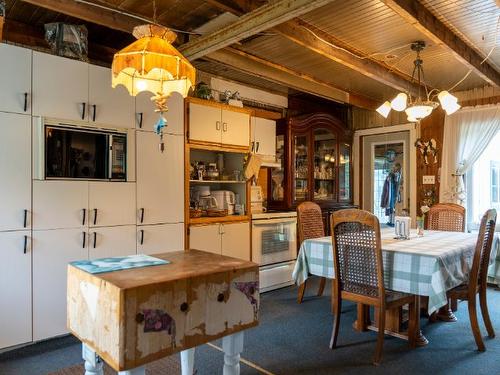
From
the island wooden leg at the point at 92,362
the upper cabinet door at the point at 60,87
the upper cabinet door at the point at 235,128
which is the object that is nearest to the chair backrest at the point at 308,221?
the upper cabinet door at the point at 235,128

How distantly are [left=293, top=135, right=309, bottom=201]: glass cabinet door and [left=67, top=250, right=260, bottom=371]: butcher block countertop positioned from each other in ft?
11.2

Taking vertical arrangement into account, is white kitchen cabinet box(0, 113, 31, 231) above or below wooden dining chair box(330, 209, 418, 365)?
above

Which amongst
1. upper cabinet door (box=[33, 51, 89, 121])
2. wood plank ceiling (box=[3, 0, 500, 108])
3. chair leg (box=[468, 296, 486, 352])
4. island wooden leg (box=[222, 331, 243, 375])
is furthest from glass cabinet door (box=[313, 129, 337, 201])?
island wooden leg (box=[222, 331, 243, 375])

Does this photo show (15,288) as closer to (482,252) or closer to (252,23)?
(252,23)

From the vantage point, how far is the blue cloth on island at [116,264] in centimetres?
145

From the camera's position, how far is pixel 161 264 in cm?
157

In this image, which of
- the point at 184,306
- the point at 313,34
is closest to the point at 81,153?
the point at 184,306

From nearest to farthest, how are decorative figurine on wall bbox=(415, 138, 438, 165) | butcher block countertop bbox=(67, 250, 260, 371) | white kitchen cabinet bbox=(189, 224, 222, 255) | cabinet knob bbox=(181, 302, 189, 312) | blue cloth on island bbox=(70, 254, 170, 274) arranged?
1. butcher block countertop bbox=(67, 250, 260, 371)
2. cabinet knob bbox=(181, 302, 189, 312)
3. blue cloth on island bbox=(70, 254, 170, 274)
4. white kitchen cabinet bbox=(189, 224, 222, 255)
5. decorative figurine on wall bbox=(415, 138, 438, 165)

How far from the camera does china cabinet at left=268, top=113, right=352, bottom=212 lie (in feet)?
15.8

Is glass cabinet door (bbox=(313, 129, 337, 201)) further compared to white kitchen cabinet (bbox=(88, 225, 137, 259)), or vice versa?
glass cabinet door (bbox=(313, 129, 337, 201))

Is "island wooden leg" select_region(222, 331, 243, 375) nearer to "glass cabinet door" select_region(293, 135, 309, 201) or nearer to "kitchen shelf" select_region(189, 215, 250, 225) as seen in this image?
"kitchen shelf" select_region(189, 215, 250, 225)

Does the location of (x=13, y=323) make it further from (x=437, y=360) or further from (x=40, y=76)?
(x=437, y=360)

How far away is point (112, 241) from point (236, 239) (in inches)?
53.2

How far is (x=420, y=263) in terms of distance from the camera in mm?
2471
